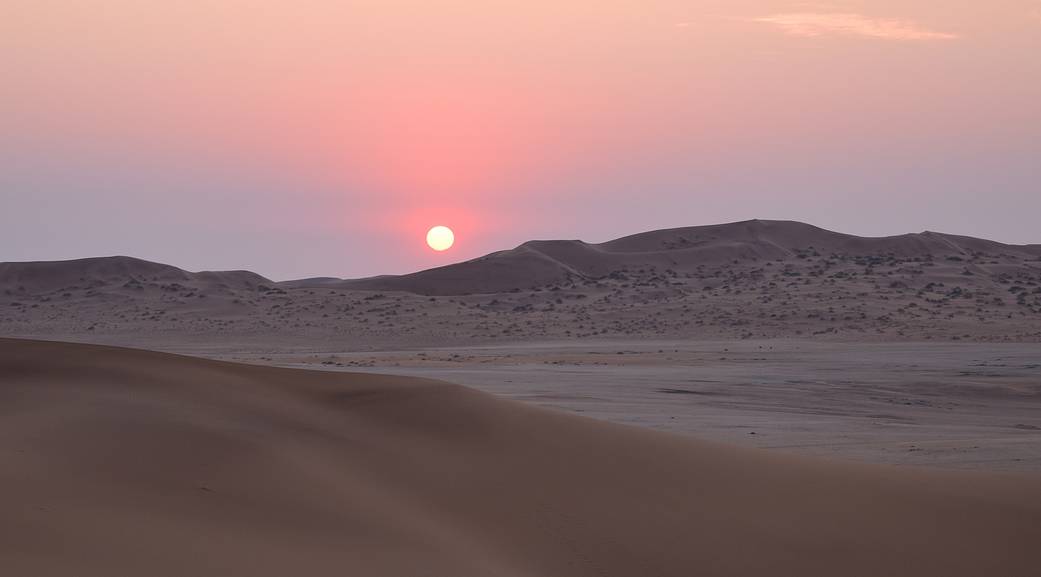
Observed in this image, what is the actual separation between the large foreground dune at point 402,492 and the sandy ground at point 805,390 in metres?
2.94

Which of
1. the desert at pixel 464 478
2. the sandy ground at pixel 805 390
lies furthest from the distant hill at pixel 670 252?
the desert at pixel 464 478

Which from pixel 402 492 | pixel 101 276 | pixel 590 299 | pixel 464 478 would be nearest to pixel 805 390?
pixel 464 478

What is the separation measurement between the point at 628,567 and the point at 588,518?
58 centimetres

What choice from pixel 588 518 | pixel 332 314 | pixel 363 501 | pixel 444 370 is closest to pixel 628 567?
pixel 588 518

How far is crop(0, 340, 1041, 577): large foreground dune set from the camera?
218 inches

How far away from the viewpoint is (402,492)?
6820 mm

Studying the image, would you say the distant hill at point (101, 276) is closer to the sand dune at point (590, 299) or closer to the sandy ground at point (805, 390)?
the sand dune at point (590, 299)

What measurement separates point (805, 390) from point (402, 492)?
1493 centimetres

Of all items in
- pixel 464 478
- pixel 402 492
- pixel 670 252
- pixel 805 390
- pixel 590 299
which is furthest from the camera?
pixel 670 252

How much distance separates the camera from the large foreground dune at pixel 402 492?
5539mm

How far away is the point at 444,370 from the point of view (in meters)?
25.0

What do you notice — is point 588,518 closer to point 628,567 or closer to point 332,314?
point 628,567

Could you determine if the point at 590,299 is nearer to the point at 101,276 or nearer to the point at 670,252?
the point at 670,252

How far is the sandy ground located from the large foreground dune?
2935mm
